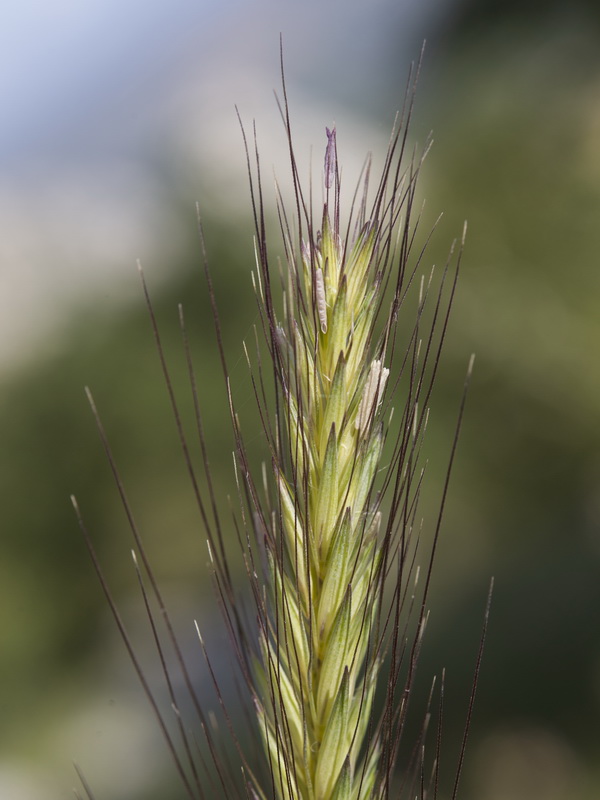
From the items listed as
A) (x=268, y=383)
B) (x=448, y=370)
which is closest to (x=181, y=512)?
(x=268, y=383)

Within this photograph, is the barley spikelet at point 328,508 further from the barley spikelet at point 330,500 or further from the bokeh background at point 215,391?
the bokeh background at point 215,391

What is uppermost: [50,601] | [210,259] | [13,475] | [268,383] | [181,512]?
[210,259]

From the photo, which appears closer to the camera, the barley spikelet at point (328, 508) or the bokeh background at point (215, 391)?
the barley spikelet at point (328, 508)

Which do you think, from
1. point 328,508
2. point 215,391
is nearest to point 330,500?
point 328,508

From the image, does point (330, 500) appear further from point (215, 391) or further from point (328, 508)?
point (215, 391)

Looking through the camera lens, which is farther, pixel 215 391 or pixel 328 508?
pixel 215 391

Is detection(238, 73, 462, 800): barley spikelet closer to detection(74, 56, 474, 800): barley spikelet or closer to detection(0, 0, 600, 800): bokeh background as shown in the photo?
detection(74, 56, 474, 800): barley spikelet

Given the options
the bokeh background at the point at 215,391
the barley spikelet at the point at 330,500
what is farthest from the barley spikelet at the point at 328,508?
the bokeh background at the point at 215,391

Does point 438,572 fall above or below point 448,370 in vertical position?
below

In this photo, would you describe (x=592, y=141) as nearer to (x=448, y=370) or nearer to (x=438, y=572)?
(x=448, y=370)

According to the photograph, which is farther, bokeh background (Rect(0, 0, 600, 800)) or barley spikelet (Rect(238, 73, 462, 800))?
bokeh background (Rect(0, 0, 600, 800))

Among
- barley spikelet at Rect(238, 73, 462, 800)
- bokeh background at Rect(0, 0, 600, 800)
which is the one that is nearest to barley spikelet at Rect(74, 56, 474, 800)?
barley spikelet at Rect(238, 73, 462, 800)
